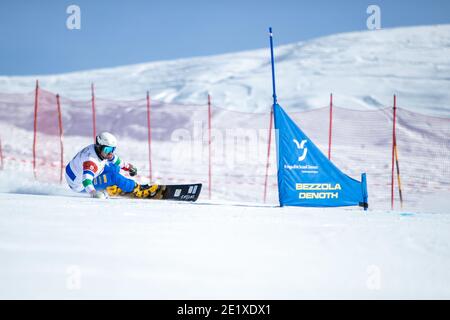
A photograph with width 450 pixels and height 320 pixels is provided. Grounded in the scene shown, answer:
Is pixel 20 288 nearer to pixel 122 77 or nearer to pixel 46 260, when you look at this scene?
pixel 46 260

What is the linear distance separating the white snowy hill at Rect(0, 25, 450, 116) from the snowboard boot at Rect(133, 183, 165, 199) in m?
15.3

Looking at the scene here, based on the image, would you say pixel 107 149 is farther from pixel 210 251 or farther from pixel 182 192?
pixel 210 251

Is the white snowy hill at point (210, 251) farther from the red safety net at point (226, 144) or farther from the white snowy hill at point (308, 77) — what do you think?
the white snowy hill at point (308, 77)

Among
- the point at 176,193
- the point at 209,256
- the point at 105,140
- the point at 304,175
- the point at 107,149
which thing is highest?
the point at 105,140

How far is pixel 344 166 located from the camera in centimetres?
1605

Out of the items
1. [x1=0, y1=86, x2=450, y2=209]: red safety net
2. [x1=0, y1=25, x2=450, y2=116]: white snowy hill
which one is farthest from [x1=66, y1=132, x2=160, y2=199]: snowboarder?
[x1=0, y1=25, x2=450, y2=116]: white snowy hill

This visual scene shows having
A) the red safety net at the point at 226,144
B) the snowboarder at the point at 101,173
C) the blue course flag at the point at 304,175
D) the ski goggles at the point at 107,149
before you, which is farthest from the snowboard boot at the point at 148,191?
the red safety net at the point at 226,144


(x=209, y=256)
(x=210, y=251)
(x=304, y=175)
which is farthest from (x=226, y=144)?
(x=209, y=256)

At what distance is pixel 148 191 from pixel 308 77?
68.0 feet

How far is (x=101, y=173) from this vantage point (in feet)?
27.2

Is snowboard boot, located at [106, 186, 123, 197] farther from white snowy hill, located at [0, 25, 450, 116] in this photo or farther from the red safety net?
white snowy hill, located at [0, 25, 450, 116]

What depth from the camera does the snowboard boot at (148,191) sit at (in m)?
8.56

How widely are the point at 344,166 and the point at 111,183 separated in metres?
9.29
